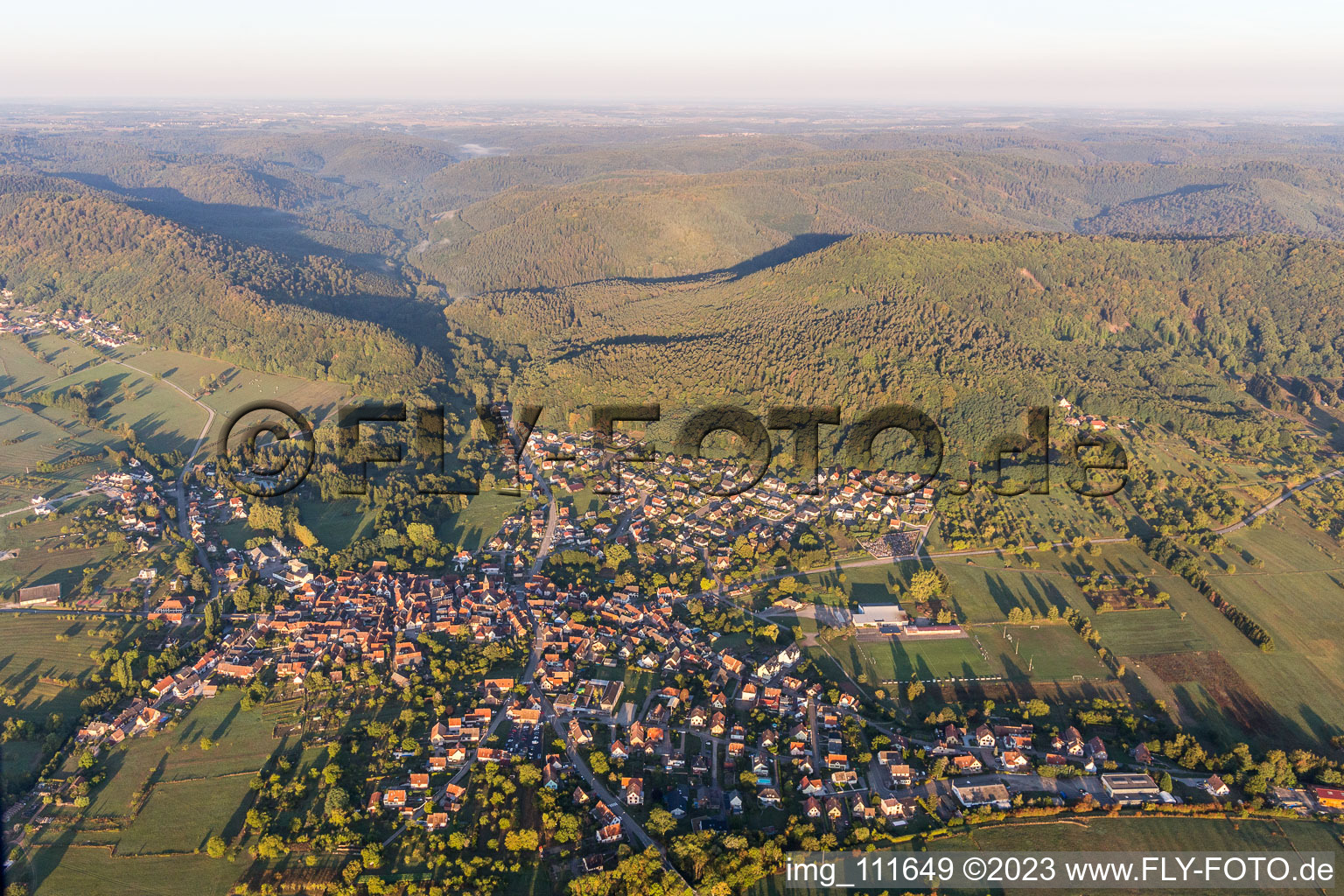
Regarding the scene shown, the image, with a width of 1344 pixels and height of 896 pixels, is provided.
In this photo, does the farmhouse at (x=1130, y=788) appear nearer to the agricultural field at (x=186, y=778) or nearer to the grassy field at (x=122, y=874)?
the grassy field at (x=122, y=874)

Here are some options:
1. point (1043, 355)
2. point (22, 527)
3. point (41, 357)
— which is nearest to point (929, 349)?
point (1043, 355)

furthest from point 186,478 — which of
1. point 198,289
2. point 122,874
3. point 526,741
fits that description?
point 198,289

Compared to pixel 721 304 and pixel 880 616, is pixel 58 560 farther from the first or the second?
pixel 721 304

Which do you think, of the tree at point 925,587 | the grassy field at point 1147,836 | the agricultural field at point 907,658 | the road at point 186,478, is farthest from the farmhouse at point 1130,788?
the road at point 186,478

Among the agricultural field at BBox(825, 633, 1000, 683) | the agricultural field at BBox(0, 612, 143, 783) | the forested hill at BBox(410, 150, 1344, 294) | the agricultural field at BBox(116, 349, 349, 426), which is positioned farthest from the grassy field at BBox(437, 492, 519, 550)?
the forested hill at BBox(410, 150, 1344, 294)

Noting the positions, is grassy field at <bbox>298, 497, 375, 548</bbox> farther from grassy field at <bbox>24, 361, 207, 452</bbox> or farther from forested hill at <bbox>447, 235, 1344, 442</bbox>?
forested hill at <bbox>447, 235, 1344, 442</bbox>

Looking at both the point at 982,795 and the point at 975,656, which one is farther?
the point at 975,656
